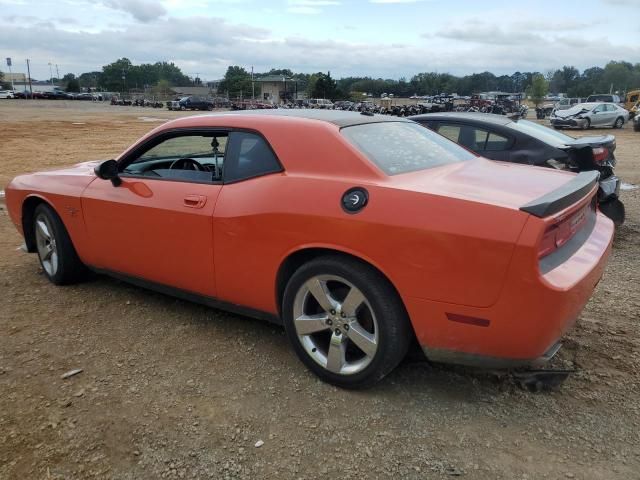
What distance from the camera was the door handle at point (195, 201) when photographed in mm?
3387

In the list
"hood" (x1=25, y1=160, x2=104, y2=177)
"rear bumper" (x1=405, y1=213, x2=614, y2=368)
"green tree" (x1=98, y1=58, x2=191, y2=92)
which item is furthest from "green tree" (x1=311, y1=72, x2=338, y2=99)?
"rear bumper" (x1=405, y1=213, x2=614, y2=368)

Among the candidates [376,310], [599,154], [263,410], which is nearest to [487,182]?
[376,310]

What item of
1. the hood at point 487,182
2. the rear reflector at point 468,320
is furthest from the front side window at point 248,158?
the rear reflector at point 468,320

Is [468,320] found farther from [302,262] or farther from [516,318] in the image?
[302,262]

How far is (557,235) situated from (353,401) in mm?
1348

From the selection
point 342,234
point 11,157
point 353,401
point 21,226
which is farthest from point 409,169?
point 11,157

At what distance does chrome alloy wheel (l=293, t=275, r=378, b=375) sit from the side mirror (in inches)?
70.9

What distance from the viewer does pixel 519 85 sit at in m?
146

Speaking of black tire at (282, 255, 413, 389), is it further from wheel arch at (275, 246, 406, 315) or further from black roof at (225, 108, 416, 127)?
black roof at (225, 108, 416, 127)

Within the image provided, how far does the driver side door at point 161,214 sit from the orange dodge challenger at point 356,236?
0.01m

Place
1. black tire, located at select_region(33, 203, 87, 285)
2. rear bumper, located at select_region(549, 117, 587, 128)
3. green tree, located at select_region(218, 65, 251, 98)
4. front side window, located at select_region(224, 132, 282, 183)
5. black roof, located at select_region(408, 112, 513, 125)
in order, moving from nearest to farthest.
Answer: front side window, located at select_region(224, 132, 282, 183)
black tire, located at select_region(33, 203, 87, 285)
black roof, located at select_region(408, 112, 513, 125)
rear bumper, located at select_region(549, 117, 587, 128)
green tree, located at select_region(218, 65, 251, 98)

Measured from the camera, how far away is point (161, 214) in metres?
3.58

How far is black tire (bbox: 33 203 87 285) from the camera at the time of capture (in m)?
4.44

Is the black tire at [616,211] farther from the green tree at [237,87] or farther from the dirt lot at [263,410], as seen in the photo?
the green tree at [237,87]
